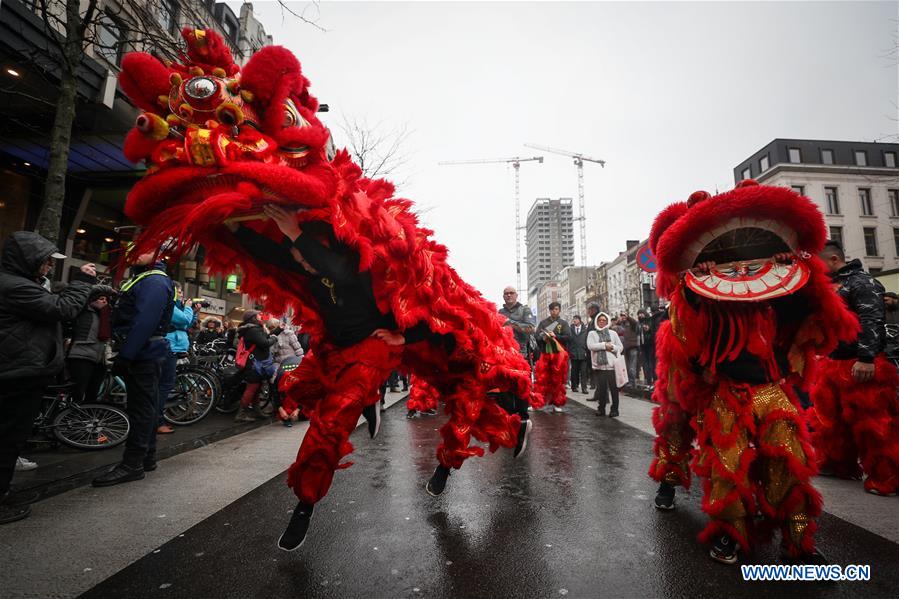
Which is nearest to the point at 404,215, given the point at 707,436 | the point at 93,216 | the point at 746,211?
the point at 746,211

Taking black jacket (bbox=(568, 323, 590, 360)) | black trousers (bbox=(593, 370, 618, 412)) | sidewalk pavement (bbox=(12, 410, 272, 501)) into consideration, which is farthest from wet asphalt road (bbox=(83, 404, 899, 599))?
black jacket (bbox=(568, 323, 590, 360))

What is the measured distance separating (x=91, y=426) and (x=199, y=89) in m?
4.23

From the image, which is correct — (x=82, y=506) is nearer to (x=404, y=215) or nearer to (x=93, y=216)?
(x=404, y=215)

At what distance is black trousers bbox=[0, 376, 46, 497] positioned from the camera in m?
2.59

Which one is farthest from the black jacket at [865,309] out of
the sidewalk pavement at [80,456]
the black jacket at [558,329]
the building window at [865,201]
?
the building window at [865,201]

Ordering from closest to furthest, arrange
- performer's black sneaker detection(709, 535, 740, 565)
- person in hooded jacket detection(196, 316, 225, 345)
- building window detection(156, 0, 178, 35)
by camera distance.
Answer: performer's black sneaker detection(709, 535, 740, 565) → building window detection(156, 0, 178, 35) → person in hooded jacket detection(196, 316, 225, 345)

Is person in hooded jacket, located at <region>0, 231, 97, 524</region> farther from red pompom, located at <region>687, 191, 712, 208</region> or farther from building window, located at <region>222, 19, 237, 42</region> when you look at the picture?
building window, located at <region>222, 19, 237, 42</region>

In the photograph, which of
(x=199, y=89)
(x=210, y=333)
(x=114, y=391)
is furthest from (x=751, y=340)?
(x=210, y=333)

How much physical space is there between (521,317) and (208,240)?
5227 mm

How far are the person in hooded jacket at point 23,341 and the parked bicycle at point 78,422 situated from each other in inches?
63.4

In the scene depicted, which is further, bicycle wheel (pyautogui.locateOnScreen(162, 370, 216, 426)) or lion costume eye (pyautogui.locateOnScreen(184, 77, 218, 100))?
bicycle wheel (pyautogui.locateOnScreen(162, 370, 216, 426))

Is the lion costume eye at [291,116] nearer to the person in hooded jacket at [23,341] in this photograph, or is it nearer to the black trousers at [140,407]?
the person in hooded jacket at [23,341]

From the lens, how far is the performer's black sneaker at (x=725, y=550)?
2.05 meters

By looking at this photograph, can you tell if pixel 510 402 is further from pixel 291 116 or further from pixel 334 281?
pixel 291 116
